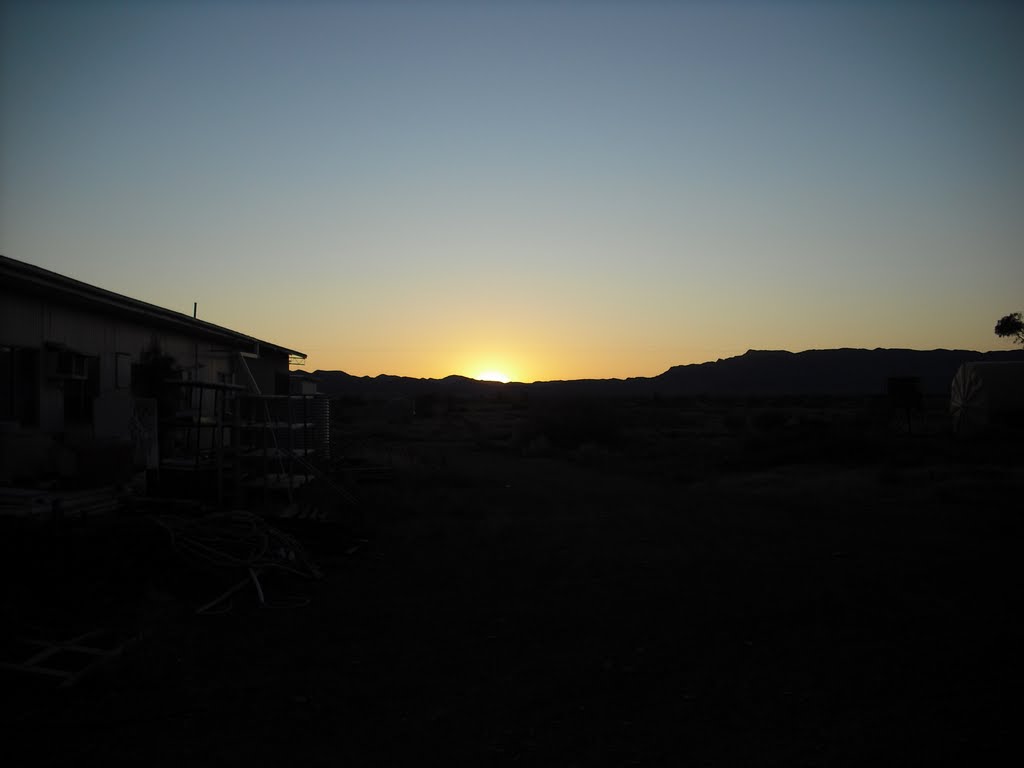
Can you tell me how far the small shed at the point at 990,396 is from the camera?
2702 centimetres

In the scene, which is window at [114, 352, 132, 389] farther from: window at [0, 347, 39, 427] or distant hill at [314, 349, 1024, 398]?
distant hill at [314, 349, 1024, 398]

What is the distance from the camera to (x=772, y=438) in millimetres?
24641

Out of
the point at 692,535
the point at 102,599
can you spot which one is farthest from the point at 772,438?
the point at 102,599

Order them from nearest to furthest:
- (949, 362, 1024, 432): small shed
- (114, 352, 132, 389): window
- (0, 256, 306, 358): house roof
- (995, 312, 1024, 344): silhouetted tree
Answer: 1. (0, 256, 306, 358): house roof
2. (114, 352, 132, 389): window
3. (949, 362, 1024, 432): small shed
4. (995, 312, 1024, 344): silhouetted tree

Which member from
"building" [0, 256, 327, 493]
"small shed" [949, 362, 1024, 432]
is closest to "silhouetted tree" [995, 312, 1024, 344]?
"small shed" [949, 362, 1024, 432]

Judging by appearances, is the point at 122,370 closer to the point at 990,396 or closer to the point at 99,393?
the point at 99,393

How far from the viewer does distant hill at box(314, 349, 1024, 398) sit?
129625mm

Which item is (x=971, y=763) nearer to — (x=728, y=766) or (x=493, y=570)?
(x=728, y=766)

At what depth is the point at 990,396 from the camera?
27422 mm

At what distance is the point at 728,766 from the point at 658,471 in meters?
17.1

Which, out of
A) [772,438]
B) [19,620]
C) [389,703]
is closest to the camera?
[389,703]

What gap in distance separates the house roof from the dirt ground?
12.6 ft

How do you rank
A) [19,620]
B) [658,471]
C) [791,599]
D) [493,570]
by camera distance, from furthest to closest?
[658,471], [493,570], [791,599], [19,620]

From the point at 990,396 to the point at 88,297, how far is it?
88.6ft
